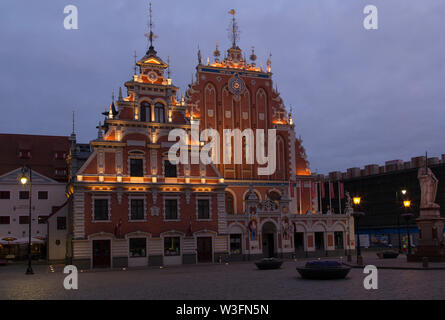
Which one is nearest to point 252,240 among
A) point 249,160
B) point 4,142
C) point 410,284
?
point 249,160

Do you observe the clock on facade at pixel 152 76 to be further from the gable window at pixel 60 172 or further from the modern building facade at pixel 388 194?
the modern building facade at pixel 388 194

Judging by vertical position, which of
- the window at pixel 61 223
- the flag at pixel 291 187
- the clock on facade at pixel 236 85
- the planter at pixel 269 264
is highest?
the clock on facade at pixel 236 85

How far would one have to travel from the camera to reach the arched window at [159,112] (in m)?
44.3

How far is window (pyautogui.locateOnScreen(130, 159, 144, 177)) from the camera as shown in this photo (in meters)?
42.4

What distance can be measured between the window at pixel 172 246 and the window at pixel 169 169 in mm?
5518

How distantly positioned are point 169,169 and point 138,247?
729 centimetres

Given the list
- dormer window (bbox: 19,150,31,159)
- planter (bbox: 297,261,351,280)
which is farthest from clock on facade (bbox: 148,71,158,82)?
dormer window (bbox: 19,150,31,159)

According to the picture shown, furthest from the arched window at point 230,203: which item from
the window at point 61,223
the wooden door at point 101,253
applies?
the window at point 61,223

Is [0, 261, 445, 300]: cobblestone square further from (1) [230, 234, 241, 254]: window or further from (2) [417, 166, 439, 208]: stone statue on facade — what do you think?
(1) [230, 234, 241, 254]: window

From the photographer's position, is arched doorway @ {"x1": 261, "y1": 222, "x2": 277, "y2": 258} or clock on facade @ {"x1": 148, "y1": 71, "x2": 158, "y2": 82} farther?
arched doorway @ {"x1": 261, "y1": 222, "x2": 277, "y2": 258}

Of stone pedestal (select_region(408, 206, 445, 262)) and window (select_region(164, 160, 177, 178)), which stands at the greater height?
window (select_region(164, 160, 177, 178))

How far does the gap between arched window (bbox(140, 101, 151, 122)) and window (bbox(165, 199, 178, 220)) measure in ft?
24.6

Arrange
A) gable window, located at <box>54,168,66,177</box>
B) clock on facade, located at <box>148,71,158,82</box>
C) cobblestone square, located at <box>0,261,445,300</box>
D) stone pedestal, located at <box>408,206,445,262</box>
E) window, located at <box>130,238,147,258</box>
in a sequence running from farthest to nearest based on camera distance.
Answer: gable window, located at <box>54,168,66,177</box>, clock on facade, located at <box>148,71,158,82</box>, window, located at <box>130,238,147,258</box>, stone pedestal, located at <box>408,206,445,262</box>, cobblestone square, located at <box>0,261,445,300</box>
